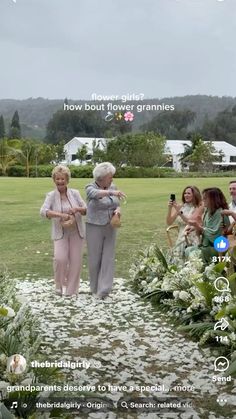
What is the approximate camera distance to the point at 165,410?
2.70 m

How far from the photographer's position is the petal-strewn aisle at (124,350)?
9.77 feet

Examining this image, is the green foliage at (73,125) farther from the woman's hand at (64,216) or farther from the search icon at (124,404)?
the woman's hand at (64,216)

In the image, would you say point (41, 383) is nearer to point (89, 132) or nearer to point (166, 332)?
point (89, 132)

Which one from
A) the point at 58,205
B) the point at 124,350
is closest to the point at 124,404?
the point at 124,350

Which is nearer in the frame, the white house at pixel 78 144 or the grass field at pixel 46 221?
the white house at pixel 78 144

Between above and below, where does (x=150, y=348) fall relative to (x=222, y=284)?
below

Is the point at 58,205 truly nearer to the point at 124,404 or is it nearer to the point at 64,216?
the point at 64,216

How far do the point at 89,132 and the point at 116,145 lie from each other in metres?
0.29

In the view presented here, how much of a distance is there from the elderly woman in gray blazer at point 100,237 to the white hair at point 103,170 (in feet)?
0.97

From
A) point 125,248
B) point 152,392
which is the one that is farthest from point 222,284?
point 125,248

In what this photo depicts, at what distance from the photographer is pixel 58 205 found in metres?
5.09

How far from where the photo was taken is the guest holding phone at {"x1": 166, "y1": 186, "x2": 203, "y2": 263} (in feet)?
15.9

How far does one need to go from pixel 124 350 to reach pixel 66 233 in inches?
69.0

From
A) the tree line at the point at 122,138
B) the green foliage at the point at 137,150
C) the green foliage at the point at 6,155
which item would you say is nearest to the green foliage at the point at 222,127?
the tree line at the point at 122,138
